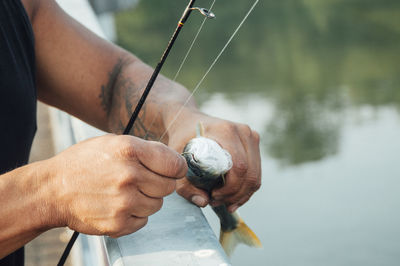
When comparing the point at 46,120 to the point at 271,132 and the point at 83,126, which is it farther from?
the point at 271,132

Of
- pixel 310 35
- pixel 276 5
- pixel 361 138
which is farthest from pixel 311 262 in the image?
pixel 276 5

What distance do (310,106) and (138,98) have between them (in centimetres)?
571

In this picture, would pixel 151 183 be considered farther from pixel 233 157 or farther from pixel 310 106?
pixel 310 106

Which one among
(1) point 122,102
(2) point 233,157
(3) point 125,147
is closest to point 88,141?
(3) point 125,147

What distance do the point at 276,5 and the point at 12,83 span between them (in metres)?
11.3

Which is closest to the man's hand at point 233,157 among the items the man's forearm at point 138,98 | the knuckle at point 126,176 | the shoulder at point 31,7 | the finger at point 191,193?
the finger at point 191,193

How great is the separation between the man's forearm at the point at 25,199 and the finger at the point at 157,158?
178 mm

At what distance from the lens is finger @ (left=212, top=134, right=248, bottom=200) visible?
145cm

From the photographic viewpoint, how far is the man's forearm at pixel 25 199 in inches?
42.2

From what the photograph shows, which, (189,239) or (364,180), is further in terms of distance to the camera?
(364,180)

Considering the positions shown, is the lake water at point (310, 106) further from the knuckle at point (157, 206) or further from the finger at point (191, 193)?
the knuckle at point (157, 206)

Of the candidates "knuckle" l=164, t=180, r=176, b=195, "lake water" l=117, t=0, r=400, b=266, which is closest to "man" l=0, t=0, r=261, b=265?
"knuckle" l=164, t=180, r=176, b=195

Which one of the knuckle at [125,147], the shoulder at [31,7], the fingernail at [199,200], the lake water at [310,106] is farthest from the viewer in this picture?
the lake water at [310,106]

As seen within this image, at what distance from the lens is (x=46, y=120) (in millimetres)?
3572
